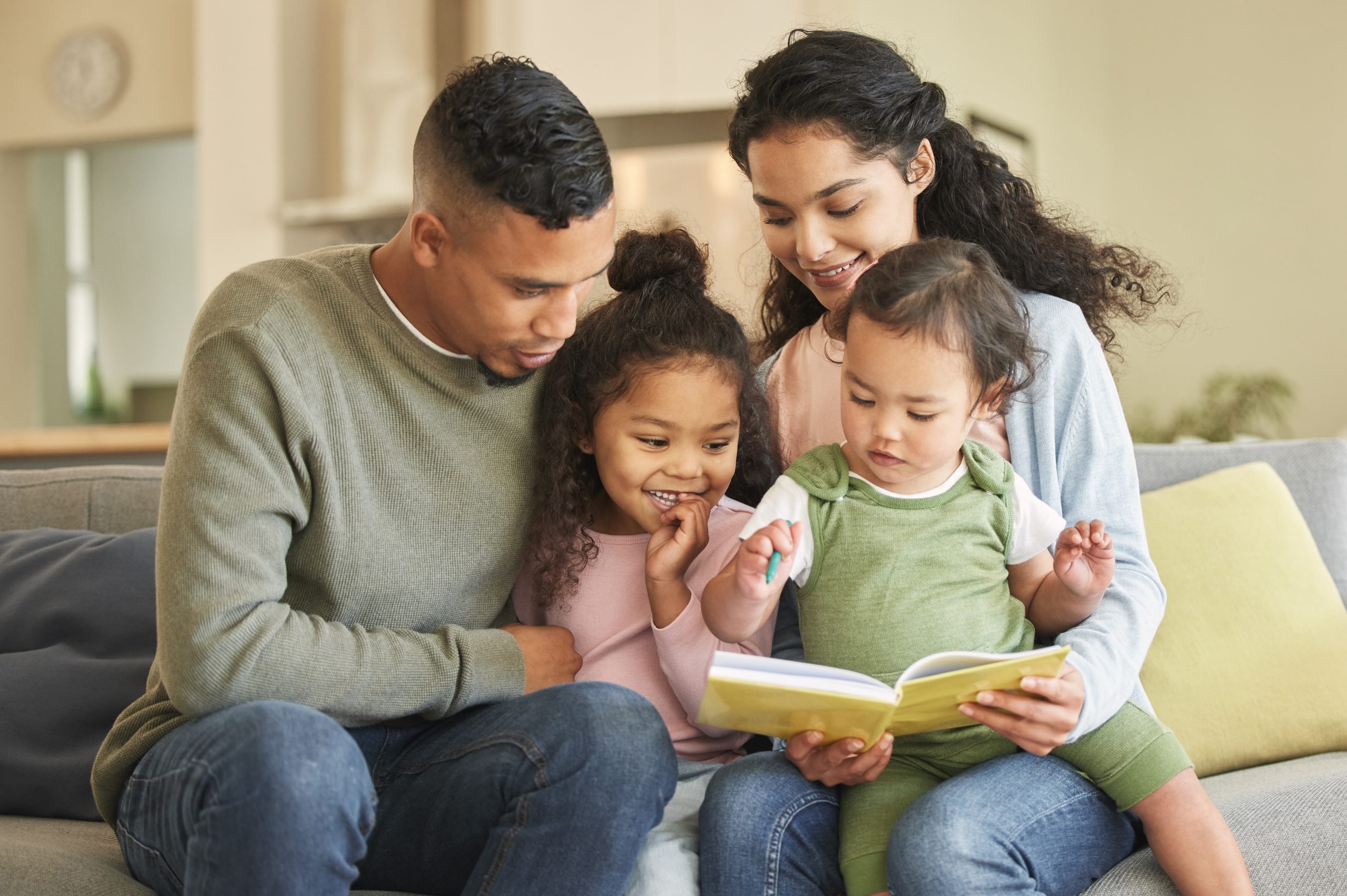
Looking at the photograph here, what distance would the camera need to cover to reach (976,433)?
1533 mm

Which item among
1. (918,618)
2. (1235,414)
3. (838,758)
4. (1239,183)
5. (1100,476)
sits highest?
(1239,183)

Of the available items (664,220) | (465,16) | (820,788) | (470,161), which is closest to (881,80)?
(664,220)

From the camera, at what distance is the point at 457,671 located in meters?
1.32

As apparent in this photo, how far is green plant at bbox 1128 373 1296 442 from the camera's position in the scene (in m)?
4.90

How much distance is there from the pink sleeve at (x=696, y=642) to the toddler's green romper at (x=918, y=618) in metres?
0.13

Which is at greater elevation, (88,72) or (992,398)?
(88,72)

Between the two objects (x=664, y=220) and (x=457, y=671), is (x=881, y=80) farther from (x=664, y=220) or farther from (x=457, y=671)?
(x=457, y=671)

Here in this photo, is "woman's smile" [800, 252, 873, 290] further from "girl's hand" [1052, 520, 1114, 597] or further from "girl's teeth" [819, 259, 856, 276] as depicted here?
"girl's hand" [1052, 520, 1114, 597]

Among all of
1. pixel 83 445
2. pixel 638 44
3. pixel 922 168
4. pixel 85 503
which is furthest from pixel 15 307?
pixel 922 168

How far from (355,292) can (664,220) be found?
496 mm

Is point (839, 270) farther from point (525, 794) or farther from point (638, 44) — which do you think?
point (638, 44)

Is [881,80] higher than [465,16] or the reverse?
the reverse

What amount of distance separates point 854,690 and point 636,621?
20.2 inches

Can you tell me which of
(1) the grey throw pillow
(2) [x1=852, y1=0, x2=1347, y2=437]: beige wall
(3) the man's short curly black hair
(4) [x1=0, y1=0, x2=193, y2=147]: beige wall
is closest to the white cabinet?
(2) [x1=852, y1=0, x2=1347, y2=437]: beige wall
